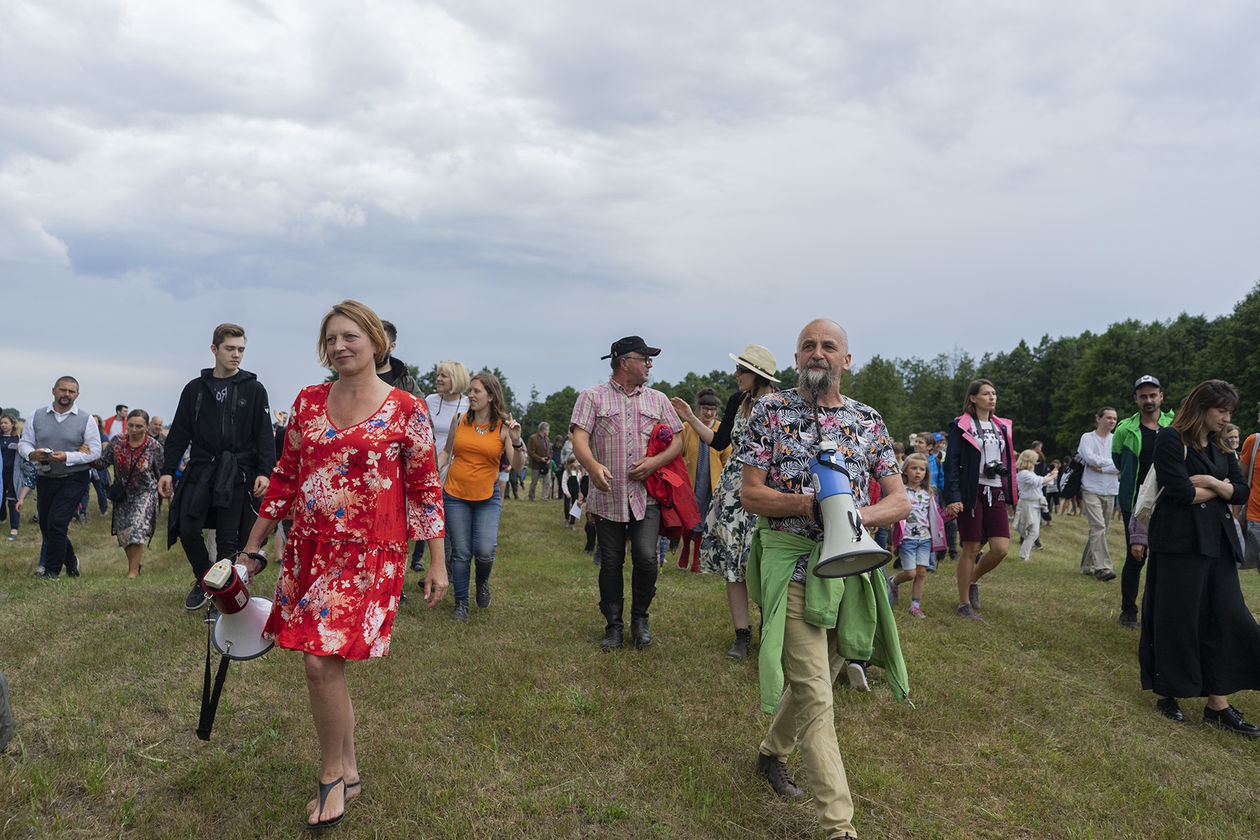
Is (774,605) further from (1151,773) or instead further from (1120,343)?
(1120,343)

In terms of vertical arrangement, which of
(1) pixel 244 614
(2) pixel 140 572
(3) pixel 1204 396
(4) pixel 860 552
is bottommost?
(2) pixel 140 572

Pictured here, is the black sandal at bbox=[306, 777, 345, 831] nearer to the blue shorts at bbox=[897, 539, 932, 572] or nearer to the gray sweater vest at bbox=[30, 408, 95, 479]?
the blue shorts at bbox=[897, 539, 932, 572]

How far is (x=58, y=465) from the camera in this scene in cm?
859

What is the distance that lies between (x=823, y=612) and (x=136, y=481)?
918 centimetres

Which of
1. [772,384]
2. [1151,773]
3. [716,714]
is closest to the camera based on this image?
[1151,773]

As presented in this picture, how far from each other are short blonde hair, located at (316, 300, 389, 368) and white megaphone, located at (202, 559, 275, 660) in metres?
0.98

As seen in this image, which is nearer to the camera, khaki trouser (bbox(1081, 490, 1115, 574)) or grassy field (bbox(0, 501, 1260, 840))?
grassy field (bbox(0, 501, 1260, 840))

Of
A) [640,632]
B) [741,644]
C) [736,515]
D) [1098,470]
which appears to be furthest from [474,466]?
[1098,470]

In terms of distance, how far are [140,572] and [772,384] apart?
794cm

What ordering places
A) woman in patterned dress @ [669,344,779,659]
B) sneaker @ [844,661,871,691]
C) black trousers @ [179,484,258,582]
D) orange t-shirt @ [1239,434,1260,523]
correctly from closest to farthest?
sneaker @ [844,661,871,691] → woman in patterned dress @ [669,344,779,659] → black trousers @ [179,484,258,582] → orange t-shirt @ [1239,434,1260,523]

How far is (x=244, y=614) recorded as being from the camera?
334 centimetres

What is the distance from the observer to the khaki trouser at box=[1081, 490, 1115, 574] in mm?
11227

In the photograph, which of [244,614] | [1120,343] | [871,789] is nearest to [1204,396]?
[871,789]

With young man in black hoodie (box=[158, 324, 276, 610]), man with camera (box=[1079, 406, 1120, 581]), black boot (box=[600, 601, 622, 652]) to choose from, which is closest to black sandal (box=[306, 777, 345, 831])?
black boot (box=[600, 601, 622, 652])
